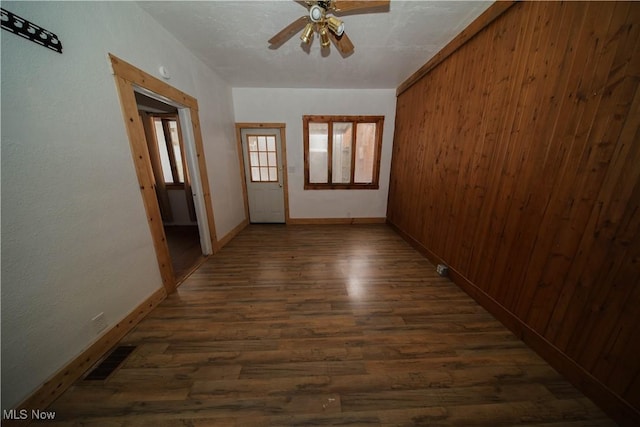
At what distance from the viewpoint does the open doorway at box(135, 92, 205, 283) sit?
336 cm

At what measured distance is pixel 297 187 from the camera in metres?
4.20

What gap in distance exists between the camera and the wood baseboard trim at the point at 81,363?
1.08 meters

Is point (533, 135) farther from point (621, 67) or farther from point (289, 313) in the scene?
point (289, 313)

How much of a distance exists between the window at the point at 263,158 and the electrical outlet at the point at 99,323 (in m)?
3.14

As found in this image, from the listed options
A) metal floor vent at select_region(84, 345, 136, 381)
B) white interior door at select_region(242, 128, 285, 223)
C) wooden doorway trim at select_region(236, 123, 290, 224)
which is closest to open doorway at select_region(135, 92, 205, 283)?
wooden doorway trim at select_region(236, 123, 290, 224)

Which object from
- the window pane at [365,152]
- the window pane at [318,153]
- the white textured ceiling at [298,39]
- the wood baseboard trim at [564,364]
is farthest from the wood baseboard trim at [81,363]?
the window pane at [365,152]

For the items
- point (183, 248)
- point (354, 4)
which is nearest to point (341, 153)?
point (354, 4)

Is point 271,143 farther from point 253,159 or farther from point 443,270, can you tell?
point 443,270

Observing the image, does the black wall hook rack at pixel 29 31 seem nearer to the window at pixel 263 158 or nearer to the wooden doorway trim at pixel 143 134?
the wooden doorway trim at pixel 143 134

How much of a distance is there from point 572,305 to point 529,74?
1.70 m

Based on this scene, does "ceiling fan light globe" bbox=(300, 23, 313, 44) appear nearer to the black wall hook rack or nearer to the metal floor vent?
the black wall hook rack

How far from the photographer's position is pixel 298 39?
7.29 ft

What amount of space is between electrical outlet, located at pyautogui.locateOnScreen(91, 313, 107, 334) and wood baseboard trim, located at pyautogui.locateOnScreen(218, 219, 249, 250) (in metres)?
1.74

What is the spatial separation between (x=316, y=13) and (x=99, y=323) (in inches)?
116
